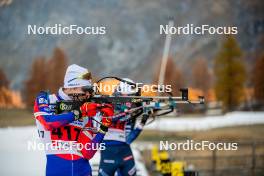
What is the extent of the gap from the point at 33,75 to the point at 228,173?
370 cm

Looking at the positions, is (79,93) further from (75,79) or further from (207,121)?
(207,121)

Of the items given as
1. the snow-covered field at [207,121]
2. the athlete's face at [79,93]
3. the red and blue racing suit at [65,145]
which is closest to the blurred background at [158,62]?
the snow-covered field at [207,121]

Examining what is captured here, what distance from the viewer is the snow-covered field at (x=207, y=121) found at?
921cm

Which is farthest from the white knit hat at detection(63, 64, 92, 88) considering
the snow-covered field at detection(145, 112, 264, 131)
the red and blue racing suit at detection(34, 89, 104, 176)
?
the snow-covered field at detection(145, 112, 264, 131)

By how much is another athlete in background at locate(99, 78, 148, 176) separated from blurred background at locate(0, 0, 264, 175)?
2.10 feet

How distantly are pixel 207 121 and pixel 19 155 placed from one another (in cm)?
323

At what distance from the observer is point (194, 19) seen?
27.0ft

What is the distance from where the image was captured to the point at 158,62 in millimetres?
9695

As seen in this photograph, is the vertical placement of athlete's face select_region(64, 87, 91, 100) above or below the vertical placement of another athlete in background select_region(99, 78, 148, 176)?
above

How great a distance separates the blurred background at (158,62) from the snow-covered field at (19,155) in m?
0.02

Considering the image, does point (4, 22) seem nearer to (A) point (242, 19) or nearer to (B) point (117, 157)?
(B) point (117, 157)

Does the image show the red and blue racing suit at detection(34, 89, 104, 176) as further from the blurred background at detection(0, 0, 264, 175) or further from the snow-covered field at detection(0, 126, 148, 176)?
the snow-covered field at detection(0, 126, 148, 176)

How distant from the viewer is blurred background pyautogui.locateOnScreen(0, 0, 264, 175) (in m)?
7.80

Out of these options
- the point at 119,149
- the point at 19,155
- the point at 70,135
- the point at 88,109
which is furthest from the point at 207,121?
the point at 88,109
